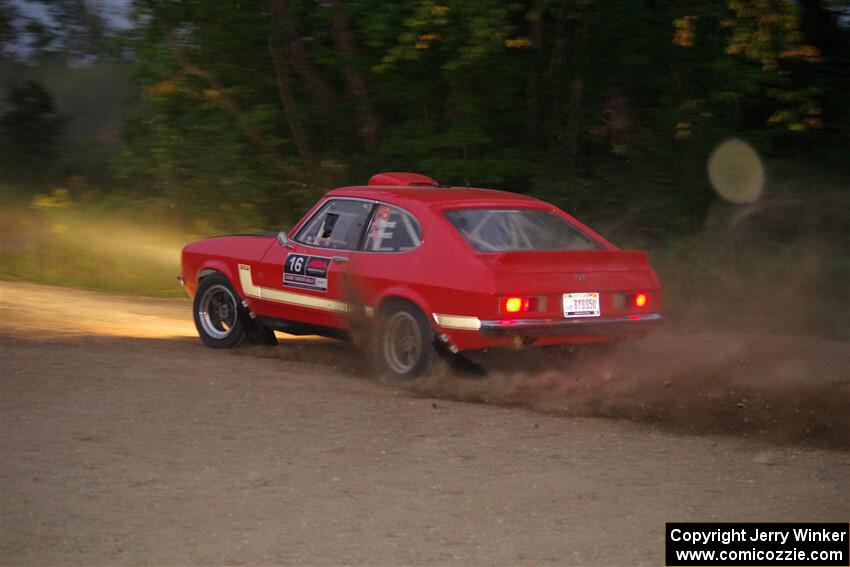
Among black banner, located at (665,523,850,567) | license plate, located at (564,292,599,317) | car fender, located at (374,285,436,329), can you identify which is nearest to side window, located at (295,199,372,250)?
car fender, located at (374,285,436,329)

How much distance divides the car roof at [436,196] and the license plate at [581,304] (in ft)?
4.04

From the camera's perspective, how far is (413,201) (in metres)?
10.1

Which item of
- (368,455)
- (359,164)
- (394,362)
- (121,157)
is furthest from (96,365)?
(121,157)

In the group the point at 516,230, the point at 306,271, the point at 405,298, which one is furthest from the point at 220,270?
the point at 516,230

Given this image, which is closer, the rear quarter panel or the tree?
the rear quarter panel

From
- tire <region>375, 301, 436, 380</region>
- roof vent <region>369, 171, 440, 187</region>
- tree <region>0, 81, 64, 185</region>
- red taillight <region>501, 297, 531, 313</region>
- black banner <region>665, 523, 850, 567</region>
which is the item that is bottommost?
black banner <region>665, 523, 850, 567</region>

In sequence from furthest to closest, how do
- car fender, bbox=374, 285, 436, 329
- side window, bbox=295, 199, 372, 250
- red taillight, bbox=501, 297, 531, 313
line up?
side window, bbox=295, 199, 372, 250, car fender, bbox=374, 285, 436, 329, red taillight, bbox=501, 297, 531, 313

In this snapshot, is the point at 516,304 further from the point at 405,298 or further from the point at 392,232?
the point at 392,232

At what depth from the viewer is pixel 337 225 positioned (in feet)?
35.2

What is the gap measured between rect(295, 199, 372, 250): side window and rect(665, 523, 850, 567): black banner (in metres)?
5.04

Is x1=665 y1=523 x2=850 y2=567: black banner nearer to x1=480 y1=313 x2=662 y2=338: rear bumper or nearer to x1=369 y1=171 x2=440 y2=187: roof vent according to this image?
x1=480 y1=313 x2=662 y2=338: rear bumper

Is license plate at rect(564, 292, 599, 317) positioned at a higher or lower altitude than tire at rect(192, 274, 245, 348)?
higher

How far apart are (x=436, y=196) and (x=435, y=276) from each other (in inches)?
38.3

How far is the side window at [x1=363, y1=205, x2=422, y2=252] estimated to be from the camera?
10.0 meters
